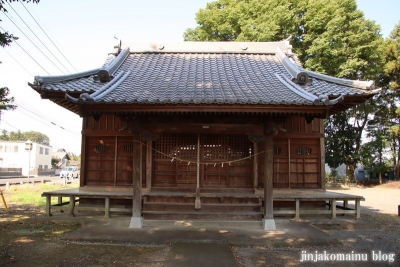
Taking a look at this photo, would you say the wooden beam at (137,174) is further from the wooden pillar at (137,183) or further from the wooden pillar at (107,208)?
the wooden pillar at (107,208)

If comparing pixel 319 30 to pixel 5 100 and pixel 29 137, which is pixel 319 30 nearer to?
pixel 5 100

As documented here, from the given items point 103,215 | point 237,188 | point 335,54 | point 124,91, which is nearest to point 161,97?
point 124,91

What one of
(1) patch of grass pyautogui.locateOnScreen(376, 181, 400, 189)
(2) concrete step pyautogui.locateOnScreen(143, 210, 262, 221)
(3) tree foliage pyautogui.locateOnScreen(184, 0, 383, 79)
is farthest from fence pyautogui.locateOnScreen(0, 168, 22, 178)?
(1) patch of grass pyautogui.locateOnScreen(376, 181, 400, 189)

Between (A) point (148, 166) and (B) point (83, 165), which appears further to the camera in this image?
(B) point (83, 165)

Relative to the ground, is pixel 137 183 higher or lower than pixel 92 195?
higher

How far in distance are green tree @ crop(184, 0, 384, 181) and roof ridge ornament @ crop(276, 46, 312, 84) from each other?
46.6ft

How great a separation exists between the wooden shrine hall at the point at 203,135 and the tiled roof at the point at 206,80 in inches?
1.5

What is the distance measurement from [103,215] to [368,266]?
316 inches

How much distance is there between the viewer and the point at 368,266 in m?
5.94

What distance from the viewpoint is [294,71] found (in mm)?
10258

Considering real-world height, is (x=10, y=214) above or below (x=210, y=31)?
below

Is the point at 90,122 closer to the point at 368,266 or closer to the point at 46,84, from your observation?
the point at 46,84

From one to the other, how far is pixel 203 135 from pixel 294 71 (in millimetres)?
3985

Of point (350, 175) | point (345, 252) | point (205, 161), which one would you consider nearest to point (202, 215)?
point (205, 161)
